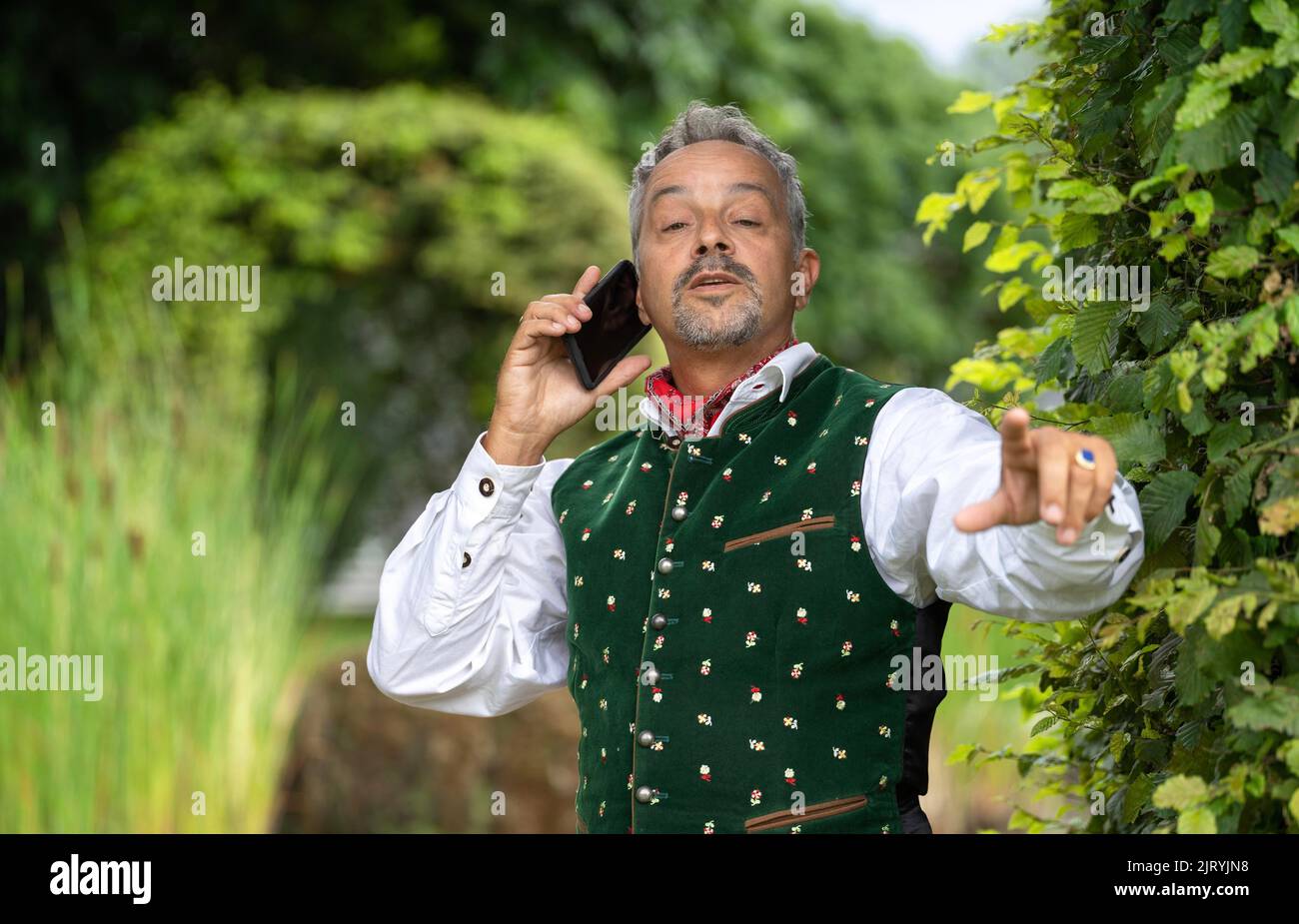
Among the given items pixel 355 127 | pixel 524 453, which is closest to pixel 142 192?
pixel 355 127

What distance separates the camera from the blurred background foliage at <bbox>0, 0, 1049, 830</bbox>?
13.8 feet

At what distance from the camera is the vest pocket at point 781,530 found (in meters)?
1.91

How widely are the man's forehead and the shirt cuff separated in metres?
0.51

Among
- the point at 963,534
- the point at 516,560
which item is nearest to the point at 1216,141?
the point at 963,534

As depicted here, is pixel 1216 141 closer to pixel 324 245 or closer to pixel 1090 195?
pixel 1090 195

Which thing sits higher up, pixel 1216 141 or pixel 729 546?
pixel 1216 141

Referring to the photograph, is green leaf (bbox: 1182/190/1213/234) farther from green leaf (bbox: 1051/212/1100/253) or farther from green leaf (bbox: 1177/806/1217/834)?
green leaf (bbox: 1177/806/1217/834)

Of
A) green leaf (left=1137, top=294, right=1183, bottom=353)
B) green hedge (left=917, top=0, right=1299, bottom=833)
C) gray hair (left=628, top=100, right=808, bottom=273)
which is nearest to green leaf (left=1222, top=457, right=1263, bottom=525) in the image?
green hedge (left=917, top=0, right=1299, bottom=833)

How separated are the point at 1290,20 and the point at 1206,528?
1.72ft

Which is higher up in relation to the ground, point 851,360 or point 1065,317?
point 851,360

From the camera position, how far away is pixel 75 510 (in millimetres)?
3834

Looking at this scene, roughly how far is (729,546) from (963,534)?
17.1 inches

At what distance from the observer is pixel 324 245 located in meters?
6.84
